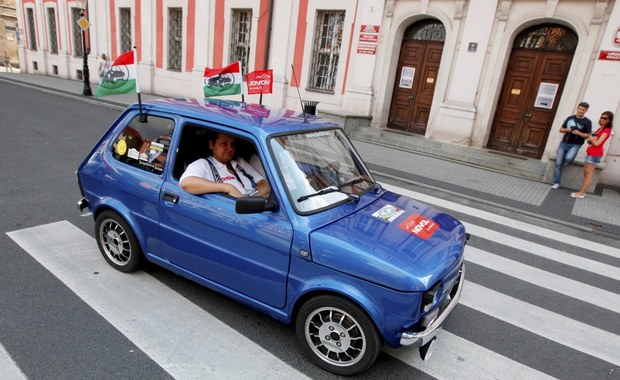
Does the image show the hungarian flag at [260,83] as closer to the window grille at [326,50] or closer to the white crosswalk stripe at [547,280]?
the white crosswalk stripe at [547,280]

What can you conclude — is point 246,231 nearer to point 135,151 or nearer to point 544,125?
point 135,151

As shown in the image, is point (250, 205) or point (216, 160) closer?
point (250, 205)

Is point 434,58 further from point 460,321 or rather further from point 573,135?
point 460,321

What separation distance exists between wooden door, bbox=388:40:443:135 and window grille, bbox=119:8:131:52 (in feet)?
58.4

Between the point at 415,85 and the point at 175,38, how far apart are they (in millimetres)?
14185

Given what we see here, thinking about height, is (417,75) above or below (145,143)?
above

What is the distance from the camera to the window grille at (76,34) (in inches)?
1026

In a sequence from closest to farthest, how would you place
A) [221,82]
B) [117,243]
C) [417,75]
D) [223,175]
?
[223,175] → [117,243] → [221,82] → [417,75]

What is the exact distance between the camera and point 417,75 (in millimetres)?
13523

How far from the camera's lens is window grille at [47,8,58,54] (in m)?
28.2

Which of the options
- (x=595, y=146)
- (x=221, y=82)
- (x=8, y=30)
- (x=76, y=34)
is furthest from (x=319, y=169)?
(x=8, y=30)

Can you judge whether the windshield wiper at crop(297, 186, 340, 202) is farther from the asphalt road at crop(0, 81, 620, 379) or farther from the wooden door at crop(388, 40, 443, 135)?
the wooden door at crop(388, 40, 443, 135)

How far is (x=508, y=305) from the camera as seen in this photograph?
414 centimetres

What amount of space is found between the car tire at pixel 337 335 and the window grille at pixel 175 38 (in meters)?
20.8
